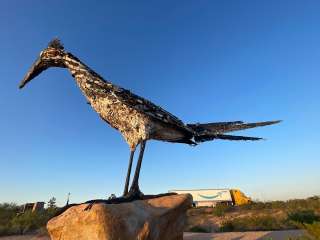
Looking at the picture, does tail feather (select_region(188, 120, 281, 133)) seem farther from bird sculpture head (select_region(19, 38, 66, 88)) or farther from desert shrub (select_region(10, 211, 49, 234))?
desert shrub (select_region(10, 211, 49, 234))

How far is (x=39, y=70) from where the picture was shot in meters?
7.37

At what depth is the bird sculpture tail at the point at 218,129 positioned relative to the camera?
22.7ft

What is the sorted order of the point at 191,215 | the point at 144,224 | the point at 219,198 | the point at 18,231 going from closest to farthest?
the point at 144,224
the point at 18,231
the point at 191,215
the point at 219,198

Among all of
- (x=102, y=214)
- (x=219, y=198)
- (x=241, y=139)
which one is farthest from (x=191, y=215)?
(x=102, y=214)

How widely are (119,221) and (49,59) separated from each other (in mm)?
4456

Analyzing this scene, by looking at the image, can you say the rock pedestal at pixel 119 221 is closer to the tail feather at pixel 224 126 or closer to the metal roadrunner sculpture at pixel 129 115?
the metal roadrunner sculpture at pixel 129 115

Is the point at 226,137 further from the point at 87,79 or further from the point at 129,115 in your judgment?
the point at 87,79

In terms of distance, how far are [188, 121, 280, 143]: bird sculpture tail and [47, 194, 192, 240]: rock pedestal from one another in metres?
1.90

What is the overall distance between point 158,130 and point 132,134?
657 mm

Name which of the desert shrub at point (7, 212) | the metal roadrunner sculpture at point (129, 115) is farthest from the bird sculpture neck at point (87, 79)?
the desert shrub at point (7, 212)

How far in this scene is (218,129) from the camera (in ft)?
23.4

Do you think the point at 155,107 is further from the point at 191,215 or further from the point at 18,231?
the point at 191,215

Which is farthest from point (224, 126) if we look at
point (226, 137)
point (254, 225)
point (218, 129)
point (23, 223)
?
point (23, 223)

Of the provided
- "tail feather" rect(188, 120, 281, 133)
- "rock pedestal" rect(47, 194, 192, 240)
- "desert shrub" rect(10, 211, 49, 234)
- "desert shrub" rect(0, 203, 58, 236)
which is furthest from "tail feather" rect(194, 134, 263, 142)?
"desert shrub" rect(10, 211, 49, 234)
